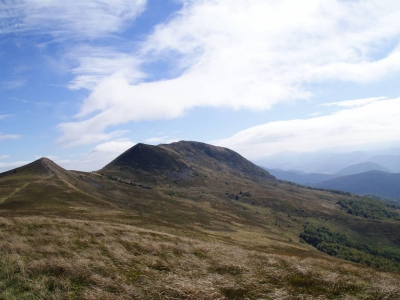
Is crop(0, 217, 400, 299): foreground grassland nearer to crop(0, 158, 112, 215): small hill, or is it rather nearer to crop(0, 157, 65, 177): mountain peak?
crop(0, 158, 112, 215): small hill

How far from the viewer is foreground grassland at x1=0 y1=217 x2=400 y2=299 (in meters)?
13.3

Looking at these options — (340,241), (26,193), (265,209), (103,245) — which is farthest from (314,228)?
(103,245)

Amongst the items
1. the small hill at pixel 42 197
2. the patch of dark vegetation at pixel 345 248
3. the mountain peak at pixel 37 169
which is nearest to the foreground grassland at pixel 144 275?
the small hill at pixel 42 197

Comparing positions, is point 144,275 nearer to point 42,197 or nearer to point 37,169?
point 42,197

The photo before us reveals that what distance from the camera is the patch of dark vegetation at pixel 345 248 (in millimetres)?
99994

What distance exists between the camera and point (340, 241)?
426 feet

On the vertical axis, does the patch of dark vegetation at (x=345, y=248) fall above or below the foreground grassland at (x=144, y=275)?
below

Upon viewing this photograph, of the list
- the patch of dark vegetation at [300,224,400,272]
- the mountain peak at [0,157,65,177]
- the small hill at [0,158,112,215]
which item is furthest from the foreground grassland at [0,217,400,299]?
the patch of dark vegetation at [300,224,400,272]

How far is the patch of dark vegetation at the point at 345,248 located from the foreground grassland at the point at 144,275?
9734 centimetres

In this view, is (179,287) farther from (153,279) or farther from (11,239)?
(11,239)

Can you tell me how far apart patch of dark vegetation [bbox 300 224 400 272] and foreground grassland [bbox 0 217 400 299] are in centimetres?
9734

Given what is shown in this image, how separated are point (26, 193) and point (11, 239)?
57.9m

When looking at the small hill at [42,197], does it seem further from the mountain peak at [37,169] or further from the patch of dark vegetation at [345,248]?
the patch of dark vegetation at [345,248]

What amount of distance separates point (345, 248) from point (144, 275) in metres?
126
